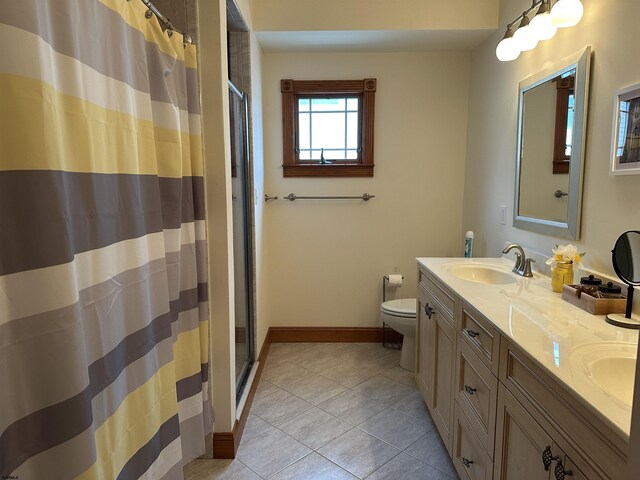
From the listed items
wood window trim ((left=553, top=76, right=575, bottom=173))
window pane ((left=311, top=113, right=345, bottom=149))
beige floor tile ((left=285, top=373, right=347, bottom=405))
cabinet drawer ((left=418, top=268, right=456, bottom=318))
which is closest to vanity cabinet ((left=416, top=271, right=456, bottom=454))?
cabinet drawer ((left=418, top=268, right=456, bottom=318))

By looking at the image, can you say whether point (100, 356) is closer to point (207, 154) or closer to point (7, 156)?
point (7, 156)

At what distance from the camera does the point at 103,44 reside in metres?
1.05

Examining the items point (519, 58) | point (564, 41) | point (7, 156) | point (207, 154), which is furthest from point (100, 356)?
point (519, 58)

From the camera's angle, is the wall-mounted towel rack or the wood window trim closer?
the wood window trim

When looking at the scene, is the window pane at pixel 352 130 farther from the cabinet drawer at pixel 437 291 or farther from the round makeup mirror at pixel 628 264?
the round makeup mirror at pixel 628 264

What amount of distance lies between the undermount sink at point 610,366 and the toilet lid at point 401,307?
1.64 m

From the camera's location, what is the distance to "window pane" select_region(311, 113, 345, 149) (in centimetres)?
315

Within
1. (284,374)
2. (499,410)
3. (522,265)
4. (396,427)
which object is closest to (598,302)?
(499,410)

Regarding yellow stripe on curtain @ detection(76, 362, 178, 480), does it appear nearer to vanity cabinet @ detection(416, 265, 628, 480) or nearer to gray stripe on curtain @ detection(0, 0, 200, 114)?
gray stripe on curtain @ detection(0, 0, 200, 114)

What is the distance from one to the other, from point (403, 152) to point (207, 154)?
181 cm

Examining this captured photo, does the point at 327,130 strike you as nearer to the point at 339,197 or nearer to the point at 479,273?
the point at 339,197

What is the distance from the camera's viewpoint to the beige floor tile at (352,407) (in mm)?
2262

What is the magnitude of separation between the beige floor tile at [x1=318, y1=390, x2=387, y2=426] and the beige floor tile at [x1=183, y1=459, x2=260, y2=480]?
0.62 m

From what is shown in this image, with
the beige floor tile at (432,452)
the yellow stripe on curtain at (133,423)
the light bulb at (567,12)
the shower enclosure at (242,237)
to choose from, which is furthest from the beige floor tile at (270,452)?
the light bulb at (567,12)
